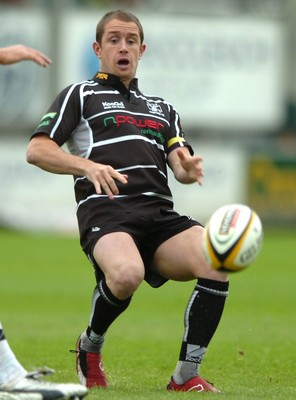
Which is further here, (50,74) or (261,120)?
(261,120)

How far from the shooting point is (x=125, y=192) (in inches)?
294

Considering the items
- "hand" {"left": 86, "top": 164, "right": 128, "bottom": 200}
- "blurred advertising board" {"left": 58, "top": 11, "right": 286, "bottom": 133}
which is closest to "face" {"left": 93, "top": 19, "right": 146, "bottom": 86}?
"hand" {"left": 86, "top": 164, "right": 128, "bottom": 200}

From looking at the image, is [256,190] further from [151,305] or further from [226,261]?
[226,261]

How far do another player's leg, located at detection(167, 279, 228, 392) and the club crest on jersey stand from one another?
128 cm

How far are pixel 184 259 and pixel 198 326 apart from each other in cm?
43

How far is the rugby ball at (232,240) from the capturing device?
6621mm

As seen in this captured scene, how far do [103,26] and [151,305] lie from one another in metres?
6.98

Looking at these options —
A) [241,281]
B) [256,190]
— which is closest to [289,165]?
[256,190]

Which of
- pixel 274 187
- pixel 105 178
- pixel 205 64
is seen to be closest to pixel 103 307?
pixel 105 178

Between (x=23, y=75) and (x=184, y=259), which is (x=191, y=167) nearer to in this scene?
(x=184, y=259)

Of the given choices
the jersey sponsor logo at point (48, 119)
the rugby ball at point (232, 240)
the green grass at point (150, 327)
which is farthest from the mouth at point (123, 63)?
the green grass at point (150, 327)

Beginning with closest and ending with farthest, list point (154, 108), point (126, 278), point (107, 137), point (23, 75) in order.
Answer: point (126, 278), point (107, 137), point (154, 108), point (23, 75)

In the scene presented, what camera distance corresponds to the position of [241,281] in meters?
17.4

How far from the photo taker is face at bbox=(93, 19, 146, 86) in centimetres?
767
